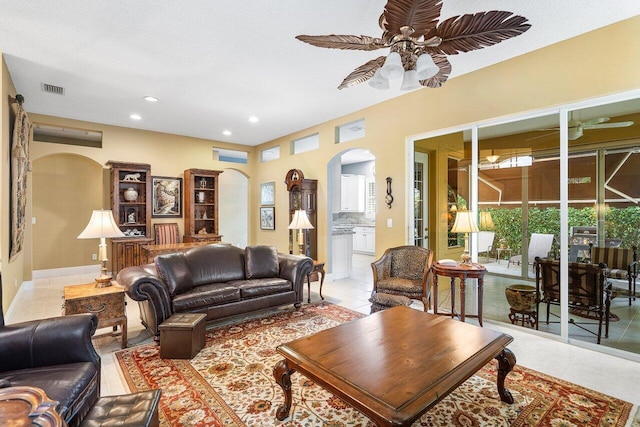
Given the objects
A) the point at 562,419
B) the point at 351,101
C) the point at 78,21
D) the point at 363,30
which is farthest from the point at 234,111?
the point at 562,419

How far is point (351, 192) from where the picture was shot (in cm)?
980

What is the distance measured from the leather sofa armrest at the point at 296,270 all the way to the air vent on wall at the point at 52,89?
4047mm

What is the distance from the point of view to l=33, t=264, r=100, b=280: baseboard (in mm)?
6648

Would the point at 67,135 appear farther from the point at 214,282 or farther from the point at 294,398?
the point at 294,398

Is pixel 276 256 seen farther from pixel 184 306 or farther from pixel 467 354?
pixel 467 354

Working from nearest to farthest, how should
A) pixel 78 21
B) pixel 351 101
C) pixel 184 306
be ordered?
pixel 78 21 < pixel 184 306 < pixel 351 101

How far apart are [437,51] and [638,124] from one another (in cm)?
224

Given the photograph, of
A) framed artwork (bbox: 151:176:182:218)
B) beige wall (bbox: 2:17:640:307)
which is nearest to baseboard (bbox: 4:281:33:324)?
beige wall (bbox: 2:17:640:307)

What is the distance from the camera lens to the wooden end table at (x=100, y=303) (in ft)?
9.61

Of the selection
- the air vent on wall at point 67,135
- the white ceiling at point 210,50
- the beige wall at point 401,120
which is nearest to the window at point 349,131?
the beige wall at point 401,120

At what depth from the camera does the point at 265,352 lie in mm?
3037

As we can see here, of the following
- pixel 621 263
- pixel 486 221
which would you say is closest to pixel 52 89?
pixel 486 221

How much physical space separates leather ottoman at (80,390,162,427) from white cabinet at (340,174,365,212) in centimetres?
829

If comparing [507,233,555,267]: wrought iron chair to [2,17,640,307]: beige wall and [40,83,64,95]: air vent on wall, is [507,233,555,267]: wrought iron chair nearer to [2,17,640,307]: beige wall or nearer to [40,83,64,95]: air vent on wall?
[2,17,640,307]: beige wall
